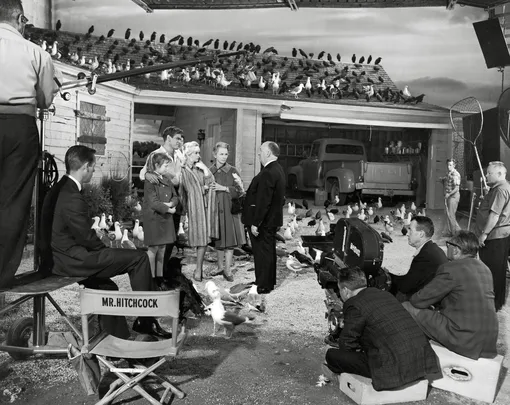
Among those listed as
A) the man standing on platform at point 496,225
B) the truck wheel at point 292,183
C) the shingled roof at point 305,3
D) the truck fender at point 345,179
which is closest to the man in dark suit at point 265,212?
the man standing on platform at point 496,225

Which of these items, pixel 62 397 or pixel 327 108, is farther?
pixel 327 108

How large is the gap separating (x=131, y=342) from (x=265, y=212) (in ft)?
11.1

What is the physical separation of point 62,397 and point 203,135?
16.7 meters

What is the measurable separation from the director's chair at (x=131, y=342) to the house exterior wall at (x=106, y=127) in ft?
32.7

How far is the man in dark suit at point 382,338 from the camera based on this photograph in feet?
12.7

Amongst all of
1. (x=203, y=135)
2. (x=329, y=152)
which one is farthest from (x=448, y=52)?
(x=203, y=135)

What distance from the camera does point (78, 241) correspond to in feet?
13.5

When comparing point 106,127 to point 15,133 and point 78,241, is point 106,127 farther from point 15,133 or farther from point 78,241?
point 15,133

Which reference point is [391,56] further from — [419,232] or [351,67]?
[419,232]

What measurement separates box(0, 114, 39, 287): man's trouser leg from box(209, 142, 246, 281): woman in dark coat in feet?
12.9

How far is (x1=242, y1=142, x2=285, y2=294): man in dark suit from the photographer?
22.9 ft

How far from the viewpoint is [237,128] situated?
1806 cm

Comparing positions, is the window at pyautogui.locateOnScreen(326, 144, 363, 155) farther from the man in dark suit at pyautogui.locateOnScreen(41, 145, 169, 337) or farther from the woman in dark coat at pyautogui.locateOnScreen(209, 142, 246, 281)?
the man in dark suit at pyautogui.locateOnScreen(41, 145, 169, 337)

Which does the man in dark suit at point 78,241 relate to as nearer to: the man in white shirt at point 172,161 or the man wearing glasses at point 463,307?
the man wearing glasses at point 463,307
